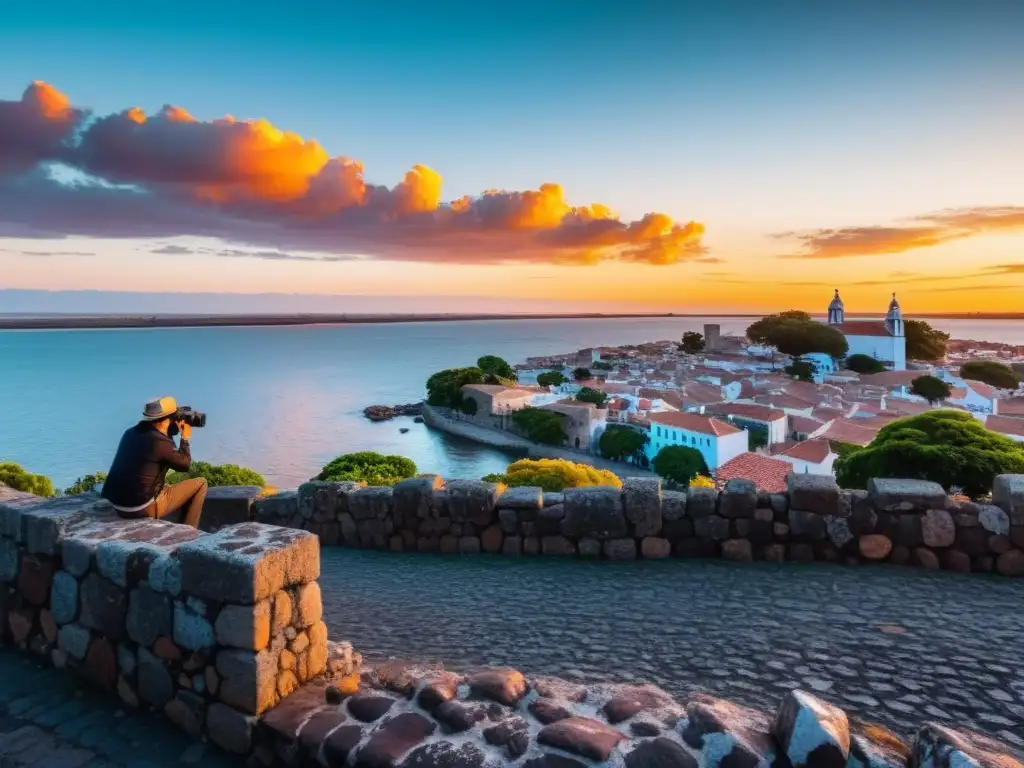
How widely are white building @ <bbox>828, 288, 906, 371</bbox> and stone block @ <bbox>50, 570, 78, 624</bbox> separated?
91073 mm

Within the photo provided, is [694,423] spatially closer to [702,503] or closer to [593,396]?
[593,396]

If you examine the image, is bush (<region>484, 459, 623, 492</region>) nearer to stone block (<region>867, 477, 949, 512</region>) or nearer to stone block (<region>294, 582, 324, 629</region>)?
stone block (<region>867, 477, 949, 512</region>)

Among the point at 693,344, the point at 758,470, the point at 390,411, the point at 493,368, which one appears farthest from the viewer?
the point at 693,344

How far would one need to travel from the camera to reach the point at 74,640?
3.84 m

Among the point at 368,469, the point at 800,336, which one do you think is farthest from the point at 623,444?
the point at 800,336

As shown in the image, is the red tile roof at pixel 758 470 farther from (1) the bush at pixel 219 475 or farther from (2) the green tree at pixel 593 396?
(2) the green tree at pixel 593 396

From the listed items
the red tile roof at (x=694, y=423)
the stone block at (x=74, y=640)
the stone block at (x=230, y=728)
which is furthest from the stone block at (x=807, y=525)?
the red tile roof at (x=694, y=423)

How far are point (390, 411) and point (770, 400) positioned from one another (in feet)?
127

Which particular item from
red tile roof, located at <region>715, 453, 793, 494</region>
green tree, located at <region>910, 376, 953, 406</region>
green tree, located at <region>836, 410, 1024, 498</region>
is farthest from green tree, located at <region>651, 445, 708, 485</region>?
green tree, located at <region>910, 376, 953, 406</region>

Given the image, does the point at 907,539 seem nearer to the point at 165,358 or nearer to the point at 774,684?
the point at 774,684

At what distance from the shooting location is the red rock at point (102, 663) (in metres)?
3.65

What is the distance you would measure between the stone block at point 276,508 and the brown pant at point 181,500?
8.14ft

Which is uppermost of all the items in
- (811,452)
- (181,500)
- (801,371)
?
(181,500)

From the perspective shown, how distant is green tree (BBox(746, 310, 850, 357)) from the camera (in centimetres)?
8838
